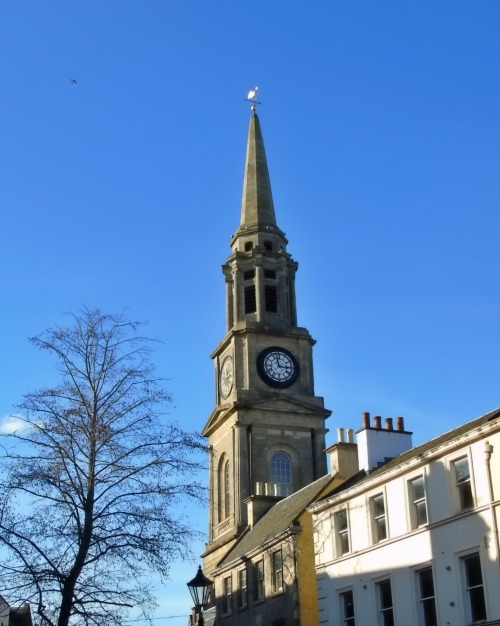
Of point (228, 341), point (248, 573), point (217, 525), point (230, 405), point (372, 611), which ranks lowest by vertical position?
point (372, 611)

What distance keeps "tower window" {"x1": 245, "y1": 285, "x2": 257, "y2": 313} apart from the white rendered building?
3468 centimetres

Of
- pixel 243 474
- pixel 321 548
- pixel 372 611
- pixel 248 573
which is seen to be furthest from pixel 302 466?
pixel 372 611

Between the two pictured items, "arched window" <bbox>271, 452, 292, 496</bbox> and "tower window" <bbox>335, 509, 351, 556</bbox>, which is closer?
"tower window" <bbox>335, 509, 351, 556</bbox>

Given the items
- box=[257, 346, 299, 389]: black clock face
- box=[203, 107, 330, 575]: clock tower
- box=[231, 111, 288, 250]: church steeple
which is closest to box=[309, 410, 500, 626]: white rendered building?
box=[203, 107, 330, 575]: clock tower

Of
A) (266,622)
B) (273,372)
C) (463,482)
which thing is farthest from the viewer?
(273,372)

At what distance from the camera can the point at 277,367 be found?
6366 cm

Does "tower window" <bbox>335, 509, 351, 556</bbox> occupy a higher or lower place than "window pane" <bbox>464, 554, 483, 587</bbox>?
higher

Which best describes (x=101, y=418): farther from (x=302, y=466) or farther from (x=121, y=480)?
(x=302, y=466)

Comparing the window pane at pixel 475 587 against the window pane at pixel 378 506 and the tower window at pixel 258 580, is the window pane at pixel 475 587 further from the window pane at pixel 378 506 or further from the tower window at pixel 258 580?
the tower window at pixel 258 580

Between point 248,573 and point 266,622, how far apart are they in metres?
3.02

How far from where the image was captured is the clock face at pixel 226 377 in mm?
63469

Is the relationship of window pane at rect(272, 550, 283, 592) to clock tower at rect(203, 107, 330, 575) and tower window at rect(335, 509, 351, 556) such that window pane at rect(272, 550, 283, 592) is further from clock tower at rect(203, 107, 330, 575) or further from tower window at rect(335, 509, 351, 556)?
clock tower at rect(203, 107, 330, 575)

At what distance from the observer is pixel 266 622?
1345 inches

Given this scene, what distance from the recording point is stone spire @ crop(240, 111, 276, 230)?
71812 millimetres
